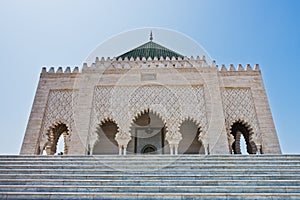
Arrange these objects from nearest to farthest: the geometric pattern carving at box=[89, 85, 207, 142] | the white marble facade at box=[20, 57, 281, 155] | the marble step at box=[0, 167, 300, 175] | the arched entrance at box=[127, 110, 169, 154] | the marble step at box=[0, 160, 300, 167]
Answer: the marble step at box=[0, 167, 300, 175] → the marble step at box=[0, 160, 300, 167] → the white marble facade at box=[20, 57, 281, 155] → the geometric pattern carving at box=[89, 85, 207, 142] → the arched entrance at box=[127, 110, 169, 154]

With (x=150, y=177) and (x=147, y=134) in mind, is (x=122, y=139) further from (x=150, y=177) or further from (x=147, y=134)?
(x=150, y=177)

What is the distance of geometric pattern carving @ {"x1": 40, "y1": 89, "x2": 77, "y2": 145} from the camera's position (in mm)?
7824

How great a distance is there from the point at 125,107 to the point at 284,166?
477cm

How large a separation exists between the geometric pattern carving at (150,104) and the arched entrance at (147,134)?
3.03ft

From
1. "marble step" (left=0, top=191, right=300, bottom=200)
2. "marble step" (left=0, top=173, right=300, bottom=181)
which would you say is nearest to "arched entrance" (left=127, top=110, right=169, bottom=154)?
"marble step" (left=0, top=173, right=300, bottom=181)

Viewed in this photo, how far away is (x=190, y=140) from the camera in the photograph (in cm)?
Answer: 883

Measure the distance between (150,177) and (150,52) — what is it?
760 cm

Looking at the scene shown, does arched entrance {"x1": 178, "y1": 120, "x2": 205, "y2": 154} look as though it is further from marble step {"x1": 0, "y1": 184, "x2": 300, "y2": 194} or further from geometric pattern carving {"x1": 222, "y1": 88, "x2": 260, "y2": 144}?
marble step {"x1": 0, "y1": 184, "x2": 300, "y2": 194}

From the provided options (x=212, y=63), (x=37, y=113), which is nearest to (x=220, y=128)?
(x=212, y=63)

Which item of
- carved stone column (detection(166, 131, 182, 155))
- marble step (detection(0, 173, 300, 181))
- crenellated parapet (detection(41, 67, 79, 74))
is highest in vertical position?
crenellated parapet (detection(41, 67, 79, 74))

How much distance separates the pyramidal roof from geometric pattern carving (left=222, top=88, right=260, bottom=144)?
114 inches

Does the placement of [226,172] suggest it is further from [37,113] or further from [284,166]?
[37,113]

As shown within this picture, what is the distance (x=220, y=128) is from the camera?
7.48 m

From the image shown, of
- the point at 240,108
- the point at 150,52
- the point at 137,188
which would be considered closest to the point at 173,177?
the point at 137,188
